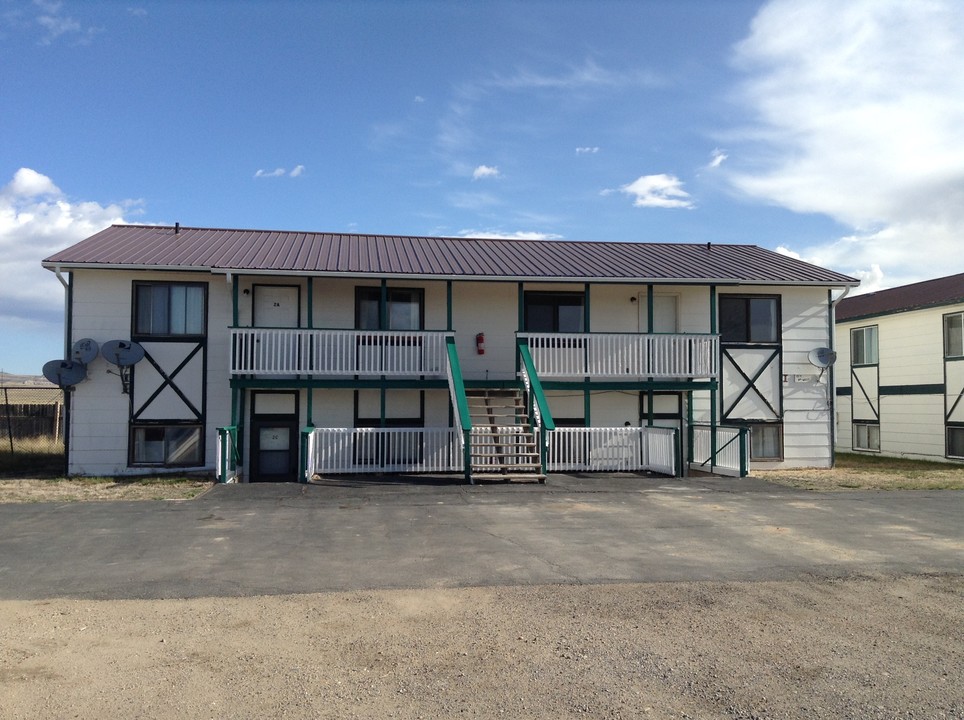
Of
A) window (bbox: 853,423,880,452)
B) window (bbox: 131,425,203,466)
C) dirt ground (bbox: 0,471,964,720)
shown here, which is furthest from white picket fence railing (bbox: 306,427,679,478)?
window (bbox: 853,423,880,452)

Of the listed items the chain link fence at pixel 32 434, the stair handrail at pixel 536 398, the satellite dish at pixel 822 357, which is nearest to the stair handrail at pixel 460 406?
the stair handrail at pixel 536 398

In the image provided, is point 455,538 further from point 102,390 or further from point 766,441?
point 766,441

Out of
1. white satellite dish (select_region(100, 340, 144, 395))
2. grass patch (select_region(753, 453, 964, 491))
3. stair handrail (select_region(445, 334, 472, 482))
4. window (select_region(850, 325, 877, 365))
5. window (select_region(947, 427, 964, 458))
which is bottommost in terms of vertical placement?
grass patch (select_region(753, 453, 964, 491))

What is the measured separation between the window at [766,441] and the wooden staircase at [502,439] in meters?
6.53

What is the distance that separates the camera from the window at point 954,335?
2111 cm

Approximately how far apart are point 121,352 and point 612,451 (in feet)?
34.8

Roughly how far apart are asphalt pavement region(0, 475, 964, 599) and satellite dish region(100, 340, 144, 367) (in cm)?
457

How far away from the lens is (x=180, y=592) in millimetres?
6727

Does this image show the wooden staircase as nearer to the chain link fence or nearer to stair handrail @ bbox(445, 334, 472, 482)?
stair handrail @ bbox(445, 334, 472, 482)

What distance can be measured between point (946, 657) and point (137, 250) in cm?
1692

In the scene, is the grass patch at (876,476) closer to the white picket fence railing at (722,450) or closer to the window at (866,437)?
the white picket fence railing at (722,450)

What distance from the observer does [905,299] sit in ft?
79.2

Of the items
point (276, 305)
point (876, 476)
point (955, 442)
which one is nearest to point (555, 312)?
point (276, 305)

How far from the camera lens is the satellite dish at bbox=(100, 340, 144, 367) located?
Answer: 15.7 metres
